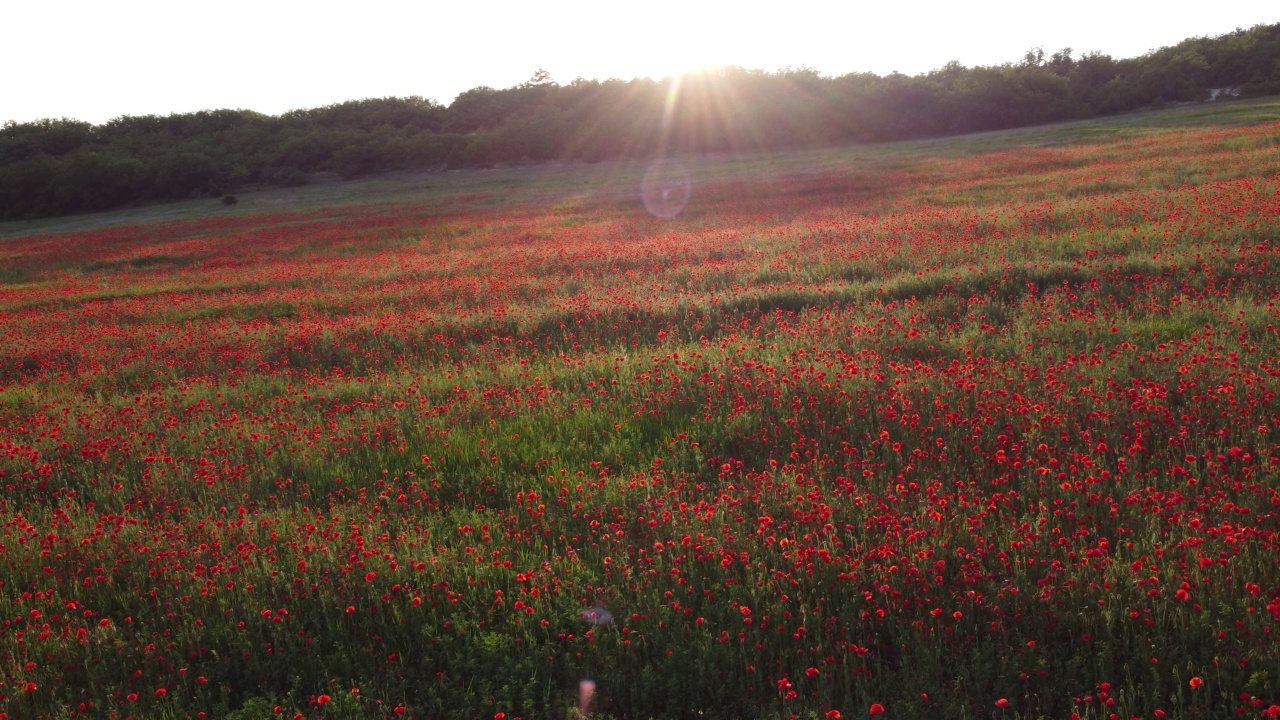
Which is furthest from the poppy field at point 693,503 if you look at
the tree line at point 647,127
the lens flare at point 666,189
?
the tree line at point 647,127

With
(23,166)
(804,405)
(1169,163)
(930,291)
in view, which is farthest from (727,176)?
(23,166)

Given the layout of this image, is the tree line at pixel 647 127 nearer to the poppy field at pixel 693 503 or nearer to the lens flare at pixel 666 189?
the lens flare at pixel 666 189

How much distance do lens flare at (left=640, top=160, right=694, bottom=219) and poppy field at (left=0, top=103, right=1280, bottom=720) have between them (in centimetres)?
1555

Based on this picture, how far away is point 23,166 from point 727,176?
55289 millimetres

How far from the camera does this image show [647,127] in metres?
Result: 69.2

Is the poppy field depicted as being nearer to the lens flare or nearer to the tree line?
the lens flare

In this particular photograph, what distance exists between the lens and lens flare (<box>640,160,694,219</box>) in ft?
90.3

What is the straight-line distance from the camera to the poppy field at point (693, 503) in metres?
3.69

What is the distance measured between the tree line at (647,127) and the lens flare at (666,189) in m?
16.9

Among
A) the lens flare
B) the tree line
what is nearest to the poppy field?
the lens flare

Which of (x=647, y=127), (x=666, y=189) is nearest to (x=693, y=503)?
(x=666, y=189)

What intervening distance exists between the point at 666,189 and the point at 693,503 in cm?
3191

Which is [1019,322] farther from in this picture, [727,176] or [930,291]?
[727,176]

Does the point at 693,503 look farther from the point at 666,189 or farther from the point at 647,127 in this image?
the point at 647,127
